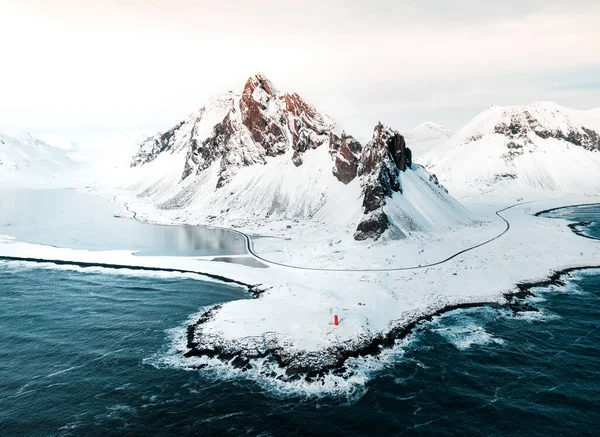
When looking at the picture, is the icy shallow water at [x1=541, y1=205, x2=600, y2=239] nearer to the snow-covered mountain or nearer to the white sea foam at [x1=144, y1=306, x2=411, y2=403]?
the snow-covered mountain

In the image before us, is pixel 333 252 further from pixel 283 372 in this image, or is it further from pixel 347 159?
pixel 347 159

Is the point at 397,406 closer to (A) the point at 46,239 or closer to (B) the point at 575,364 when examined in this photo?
(B) the point at 575,364

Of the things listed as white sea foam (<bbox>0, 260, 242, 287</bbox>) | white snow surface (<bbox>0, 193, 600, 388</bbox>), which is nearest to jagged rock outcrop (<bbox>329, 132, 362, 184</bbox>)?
white snow surface (<bbox>0, 193, 600, 388</bbox>)

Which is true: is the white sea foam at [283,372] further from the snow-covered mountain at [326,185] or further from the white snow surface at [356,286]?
the snow-covered mountain at [326,185]

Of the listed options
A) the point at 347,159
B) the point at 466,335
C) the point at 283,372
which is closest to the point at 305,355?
the point at 283,372

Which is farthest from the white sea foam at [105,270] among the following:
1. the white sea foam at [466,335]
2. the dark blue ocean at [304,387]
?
the white sea foam at [466,335]
